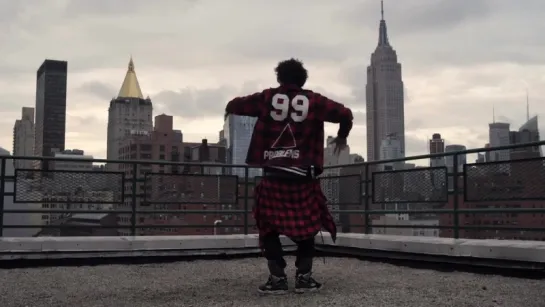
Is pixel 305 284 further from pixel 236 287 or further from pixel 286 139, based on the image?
pixel 286 139

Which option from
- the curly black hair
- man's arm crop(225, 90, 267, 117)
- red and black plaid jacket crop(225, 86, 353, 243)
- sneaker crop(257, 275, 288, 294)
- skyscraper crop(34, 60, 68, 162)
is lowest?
sneaker crop(257, 275, 288, 294)

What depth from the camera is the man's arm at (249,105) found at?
4652 millimetres

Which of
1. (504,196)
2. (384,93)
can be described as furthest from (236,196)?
(384,93)

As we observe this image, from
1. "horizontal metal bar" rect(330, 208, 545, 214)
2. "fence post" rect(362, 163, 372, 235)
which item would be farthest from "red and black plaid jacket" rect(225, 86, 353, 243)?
"fence post" rect(362, 163, 372, 235)

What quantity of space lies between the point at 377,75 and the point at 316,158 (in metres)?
130

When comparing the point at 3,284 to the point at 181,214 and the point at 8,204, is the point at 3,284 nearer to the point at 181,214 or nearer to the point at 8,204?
the point at 8,204

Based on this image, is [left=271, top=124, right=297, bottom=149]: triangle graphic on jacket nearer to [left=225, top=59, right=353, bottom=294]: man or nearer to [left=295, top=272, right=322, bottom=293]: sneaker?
[left=225, top=59, right=353, bottom=294]: man

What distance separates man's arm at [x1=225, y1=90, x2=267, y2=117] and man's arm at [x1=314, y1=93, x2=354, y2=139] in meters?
0.47

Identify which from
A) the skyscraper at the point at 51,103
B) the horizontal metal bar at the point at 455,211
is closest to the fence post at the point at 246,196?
the horizontal metal bar at the point at 455,211

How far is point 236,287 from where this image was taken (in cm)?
493

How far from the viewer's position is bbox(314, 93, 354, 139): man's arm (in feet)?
15.2

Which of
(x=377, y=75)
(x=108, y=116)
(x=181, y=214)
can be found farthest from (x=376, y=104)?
(x=181, y=214)

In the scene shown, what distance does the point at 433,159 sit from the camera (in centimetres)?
718

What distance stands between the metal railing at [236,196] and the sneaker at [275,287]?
2773 mm
